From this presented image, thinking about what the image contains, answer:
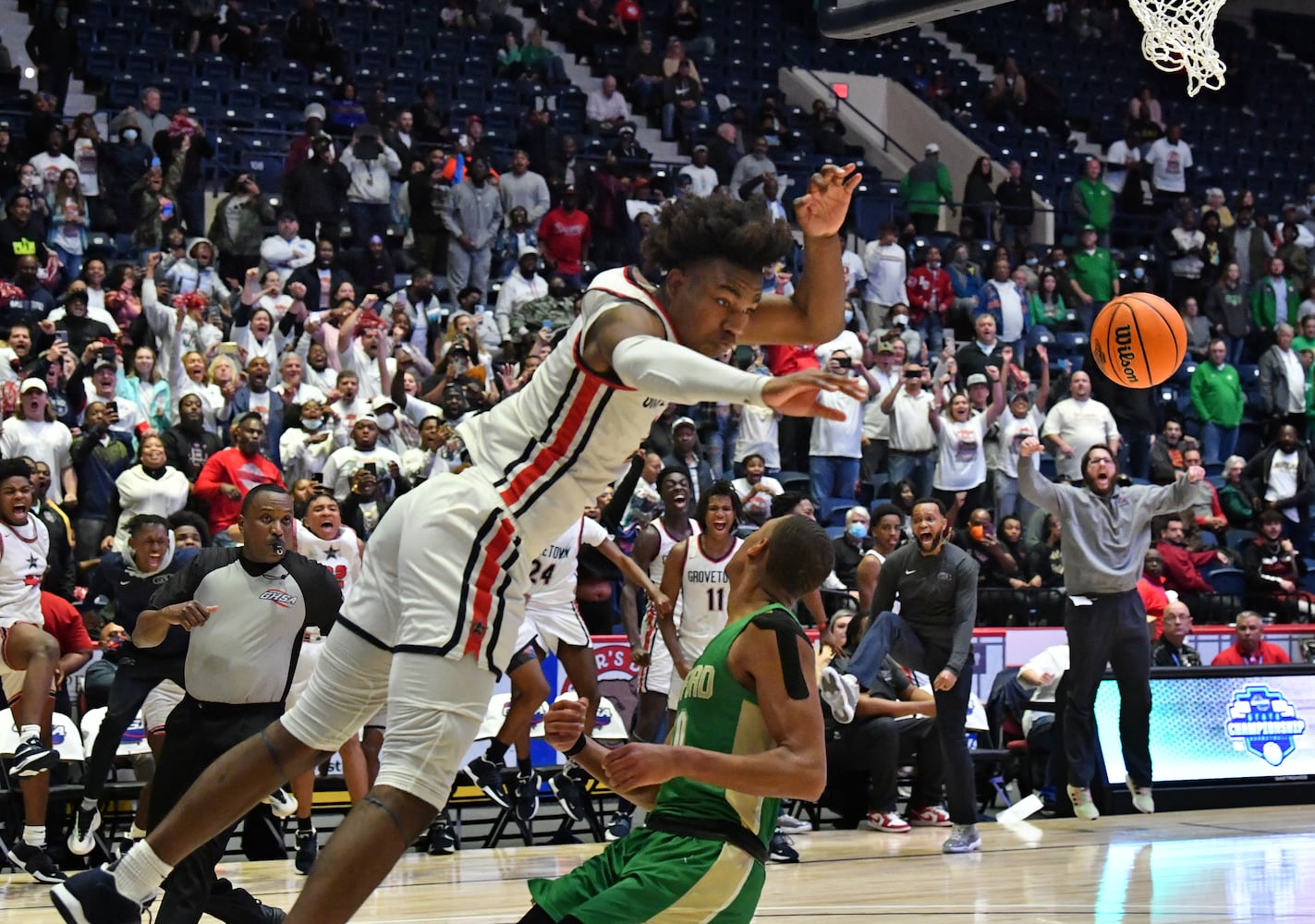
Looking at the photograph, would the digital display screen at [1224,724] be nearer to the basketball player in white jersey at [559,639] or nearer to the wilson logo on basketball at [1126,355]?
the wilson logo on basketball at [1126,355]

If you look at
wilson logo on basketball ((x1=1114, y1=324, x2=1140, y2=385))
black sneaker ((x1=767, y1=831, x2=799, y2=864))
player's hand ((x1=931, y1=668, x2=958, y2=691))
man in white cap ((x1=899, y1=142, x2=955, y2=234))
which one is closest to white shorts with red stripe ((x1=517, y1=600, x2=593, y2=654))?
black sneaker ((x1=767, y1=831, x2=799, y2=864))

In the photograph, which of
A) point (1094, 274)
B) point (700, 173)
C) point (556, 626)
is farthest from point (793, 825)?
point (1094, 274)

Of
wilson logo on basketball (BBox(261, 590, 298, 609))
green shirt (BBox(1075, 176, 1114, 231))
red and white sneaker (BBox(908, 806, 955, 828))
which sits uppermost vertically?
green shirt (BBox(1075, 176, 1114, 231))

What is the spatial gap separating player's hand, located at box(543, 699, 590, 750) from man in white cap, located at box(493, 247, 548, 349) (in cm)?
1210

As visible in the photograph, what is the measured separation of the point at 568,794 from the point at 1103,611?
3.32 metres

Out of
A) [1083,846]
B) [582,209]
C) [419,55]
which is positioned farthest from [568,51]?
[1083,846]

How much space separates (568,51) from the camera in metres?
A: 21.8

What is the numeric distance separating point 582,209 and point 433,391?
4.82 m

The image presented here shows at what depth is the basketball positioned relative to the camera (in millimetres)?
9453

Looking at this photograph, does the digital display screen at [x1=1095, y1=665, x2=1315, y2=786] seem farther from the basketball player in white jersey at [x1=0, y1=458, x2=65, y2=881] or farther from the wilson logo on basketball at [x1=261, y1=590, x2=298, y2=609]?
the basketball player in white jersey at [x1=0, y1=458, x2=65, y2=881]

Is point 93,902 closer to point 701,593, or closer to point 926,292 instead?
point 701,593

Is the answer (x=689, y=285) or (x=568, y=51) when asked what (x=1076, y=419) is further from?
(x=689, y=285)

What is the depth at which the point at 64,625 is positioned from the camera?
A: 915 centimetres

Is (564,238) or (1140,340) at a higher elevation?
(564,238)
